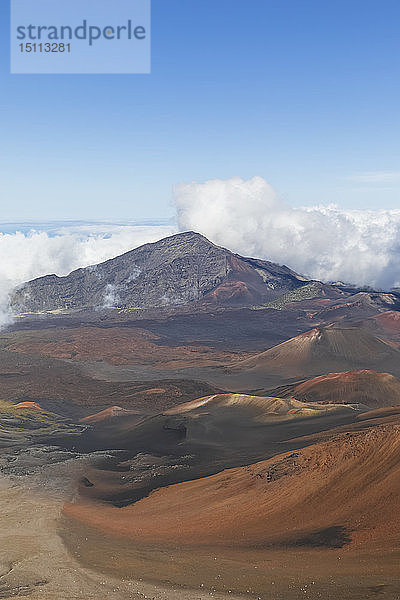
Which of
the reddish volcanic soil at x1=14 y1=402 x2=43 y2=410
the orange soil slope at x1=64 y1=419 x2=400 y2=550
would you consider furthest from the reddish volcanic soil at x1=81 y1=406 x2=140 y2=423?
the orange soil slope at x1=64 y1=419 x2=400 y2=550

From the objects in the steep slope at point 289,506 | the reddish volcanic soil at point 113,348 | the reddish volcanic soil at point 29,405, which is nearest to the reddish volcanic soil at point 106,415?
the reddish volcanic soil at point 29,405

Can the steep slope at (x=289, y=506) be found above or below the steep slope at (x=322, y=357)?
above

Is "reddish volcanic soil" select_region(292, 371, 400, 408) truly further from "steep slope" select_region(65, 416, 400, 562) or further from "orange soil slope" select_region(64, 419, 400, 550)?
"orange soil slope" select_region(64, 419, 400, 550)

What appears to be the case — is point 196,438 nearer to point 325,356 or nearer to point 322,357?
point 322,357

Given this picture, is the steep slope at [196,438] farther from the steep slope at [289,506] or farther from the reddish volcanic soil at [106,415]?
the steep slope at [289,506]

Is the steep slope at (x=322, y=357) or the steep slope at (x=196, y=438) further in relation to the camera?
the steep slope at (x=322, y=357)

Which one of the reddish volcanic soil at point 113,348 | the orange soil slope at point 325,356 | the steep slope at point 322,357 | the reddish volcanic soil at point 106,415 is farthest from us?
the reddish volcanic soil at point 113,348
